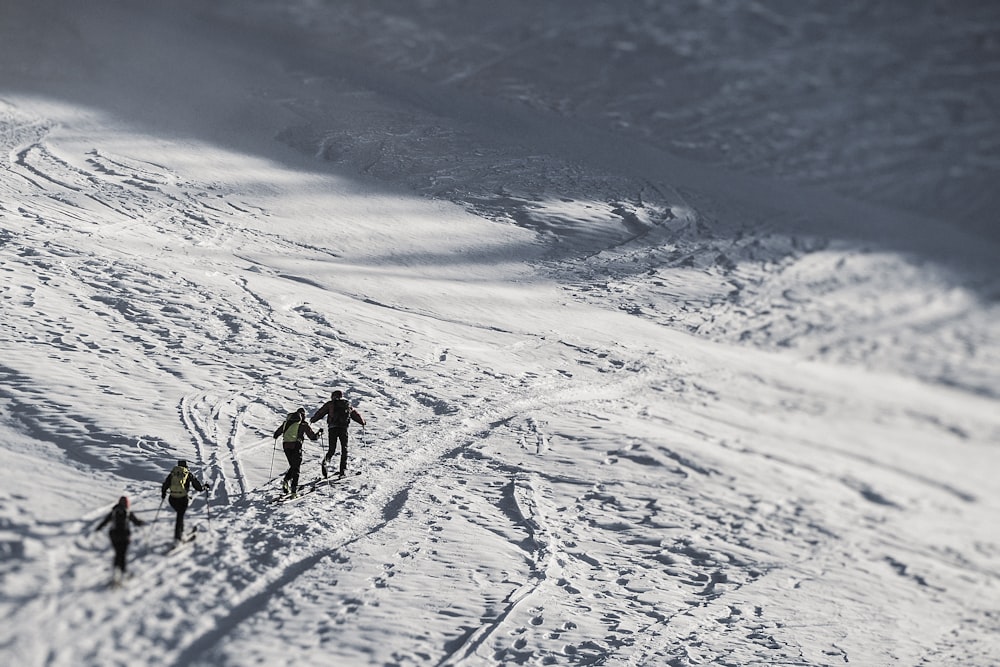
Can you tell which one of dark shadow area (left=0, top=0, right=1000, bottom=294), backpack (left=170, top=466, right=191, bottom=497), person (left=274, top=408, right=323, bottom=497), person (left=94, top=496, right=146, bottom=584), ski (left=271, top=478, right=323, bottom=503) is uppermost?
dark shadow area (left=0, top=0, right=1000, bottom=294)

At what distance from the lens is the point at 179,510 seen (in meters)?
6.57

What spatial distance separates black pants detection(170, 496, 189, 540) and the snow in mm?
156

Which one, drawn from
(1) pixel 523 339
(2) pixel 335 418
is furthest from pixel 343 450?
(1) pixel 523 339

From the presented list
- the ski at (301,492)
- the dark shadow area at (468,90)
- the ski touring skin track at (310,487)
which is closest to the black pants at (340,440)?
the ski touring skin track at (310,487)

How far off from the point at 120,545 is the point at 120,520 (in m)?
0.22

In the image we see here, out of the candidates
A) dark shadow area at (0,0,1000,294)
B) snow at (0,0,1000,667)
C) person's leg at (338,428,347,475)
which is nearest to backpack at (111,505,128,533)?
snow at (0,0,1000,667)

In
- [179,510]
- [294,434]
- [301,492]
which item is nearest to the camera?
[179,510]

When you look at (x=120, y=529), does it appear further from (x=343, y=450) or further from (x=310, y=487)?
(x=343, y=450)

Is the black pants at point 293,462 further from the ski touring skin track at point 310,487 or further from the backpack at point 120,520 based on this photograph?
the backpack at point 120,520

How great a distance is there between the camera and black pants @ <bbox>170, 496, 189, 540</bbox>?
650 centimetres

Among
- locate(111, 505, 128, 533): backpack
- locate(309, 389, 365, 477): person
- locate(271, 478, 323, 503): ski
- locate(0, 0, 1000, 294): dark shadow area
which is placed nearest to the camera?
locate(111, 505, 128, 533): backpack

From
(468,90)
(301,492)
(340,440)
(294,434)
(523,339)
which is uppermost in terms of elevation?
(468,90)

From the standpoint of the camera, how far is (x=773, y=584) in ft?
26.5

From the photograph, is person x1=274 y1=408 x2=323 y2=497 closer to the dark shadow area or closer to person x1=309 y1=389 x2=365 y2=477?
person x1=309 y1=389 x2=365 y2=477
